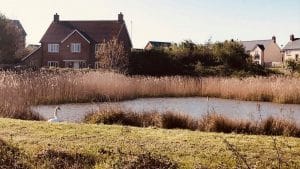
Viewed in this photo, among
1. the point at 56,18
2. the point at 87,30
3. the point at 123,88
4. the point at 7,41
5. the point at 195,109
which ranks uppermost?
the point at 56,18

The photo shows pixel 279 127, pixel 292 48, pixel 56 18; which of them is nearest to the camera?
pixel 279 127

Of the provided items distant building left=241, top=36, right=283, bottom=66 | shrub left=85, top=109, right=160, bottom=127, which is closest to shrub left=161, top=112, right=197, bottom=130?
shrub left=85, top=109, right=160, bottom=127

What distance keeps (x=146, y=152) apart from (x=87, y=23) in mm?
43140

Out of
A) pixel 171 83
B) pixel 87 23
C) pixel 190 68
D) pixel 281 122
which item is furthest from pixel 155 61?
pixel 281 122

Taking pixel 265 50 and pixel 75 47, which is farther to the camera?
pixel 265 50

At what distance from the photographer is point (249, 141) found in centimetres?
840

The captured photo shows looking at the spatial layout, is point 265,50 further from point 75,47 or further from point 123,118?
point 123,118

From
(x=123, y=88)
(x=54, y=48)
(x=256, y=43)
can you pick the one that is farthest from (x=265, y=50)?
(x=123, y=88)

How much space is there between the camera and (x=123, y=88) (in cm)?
2186

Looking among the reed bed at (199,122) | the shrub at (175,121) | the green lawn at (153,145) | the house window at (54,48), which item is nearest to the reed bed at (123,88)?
the reed bed at (199,122)

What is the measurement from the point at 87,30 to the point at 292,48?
35.2m

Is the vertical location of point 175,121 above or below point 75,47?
below

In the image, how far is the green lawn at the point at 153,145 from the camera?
690 cm

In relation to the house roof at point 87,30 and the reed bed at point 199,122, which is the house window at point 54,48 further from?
the reed bed at point 199,122
